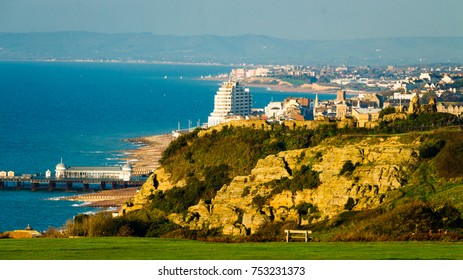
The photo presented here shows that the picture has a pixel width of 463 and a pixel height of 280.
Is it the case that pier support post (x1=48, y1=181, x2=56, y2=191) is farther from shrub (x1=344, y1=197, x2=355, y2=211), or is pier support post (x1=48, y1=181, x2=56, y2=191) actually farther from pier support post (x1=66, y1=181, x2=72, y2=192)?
shrub (x1=344, y1=197, x2=355, y2=211)

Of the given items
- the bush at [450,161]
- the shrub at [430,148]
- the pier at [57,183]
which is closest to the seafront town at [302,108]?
the pier at [57,183]

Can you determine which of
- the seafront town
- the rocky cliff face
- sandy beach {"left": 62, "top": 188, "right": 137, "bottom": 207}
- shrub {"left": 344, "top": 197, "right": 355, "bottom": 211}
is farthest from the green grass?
sandy beach {"left": 62, "top": 188, "right": 137, "bottom": 207}

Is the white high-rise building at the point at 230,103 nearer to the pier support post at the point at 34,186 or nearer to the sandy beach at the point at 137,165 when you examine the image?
the sandy beach at the point at 137,165

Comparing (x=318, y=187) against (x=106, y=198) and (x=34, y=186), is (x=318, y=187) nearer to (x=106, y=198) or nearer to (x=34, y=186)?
(x=106, y=198)

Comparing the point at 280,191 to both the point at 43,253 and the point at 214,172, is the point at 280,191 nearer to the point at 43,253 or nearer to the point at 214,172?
the point at 214,172

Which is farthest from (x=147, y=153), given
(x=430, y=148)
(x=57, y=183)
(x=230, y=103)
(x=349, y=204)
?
(x=430, y=148)
